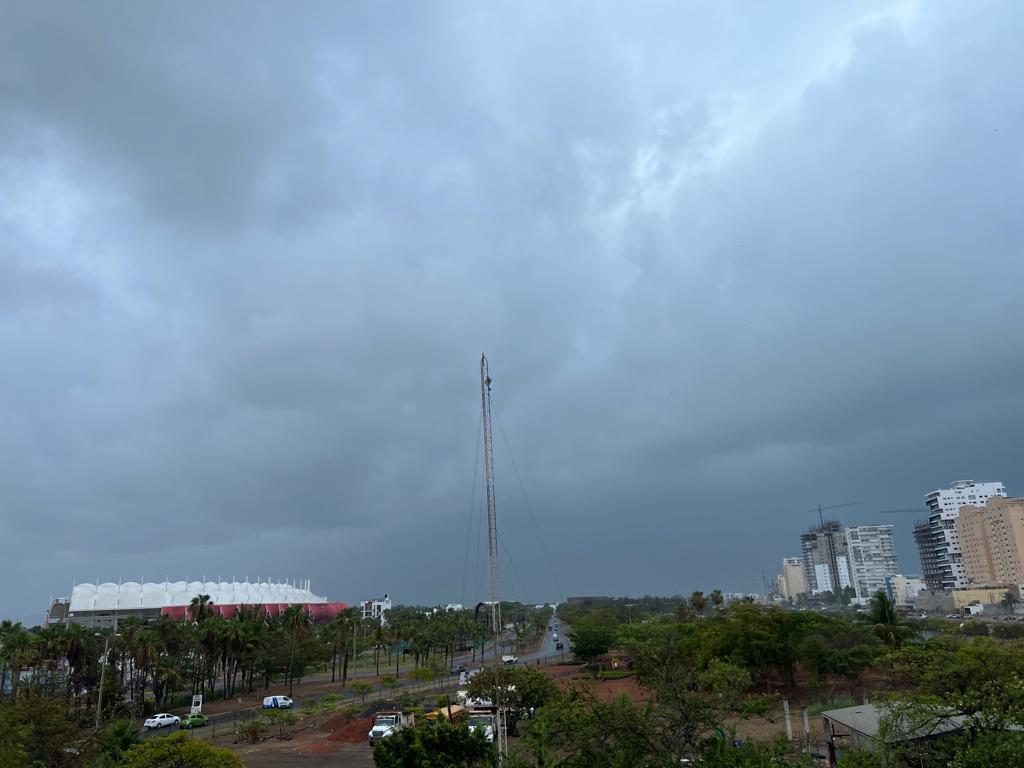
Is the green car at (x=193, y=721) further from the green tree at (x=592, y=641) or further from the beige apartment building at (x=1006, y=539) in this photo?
the beige apartment building at (x=1006, y=539)

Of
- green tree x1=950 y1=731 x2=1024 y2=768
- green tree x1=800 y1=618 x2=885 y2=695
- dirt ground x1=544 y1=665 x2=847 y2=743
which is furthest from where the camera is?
green tree x1=800 y1=618 x2=885 y2=695

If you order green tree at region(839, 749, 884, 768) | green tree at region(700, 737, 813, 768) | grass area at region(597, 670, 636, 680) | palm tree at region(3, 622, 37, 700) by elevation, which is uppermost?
palm tree at region(3, 622, 37, 700)

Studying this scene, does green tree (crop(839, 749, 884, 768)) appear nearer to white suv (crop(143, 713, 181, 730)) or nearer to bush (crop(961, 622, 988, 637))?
white suv (crop(143, 713, 181, 730))

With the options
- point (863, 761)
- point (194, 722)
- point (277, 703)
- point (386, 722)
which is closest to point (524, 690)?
point (386, 722)

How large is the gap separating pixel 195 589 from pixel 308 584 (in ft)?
183

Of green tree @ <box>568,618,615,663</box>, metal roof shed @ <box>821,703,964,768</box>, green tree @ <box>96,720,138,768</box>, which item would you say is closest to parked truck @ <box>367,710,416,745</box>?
green tree @ <box>96,720,138,768</box>

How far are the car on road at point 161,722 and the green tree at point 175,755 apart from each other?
3986cm

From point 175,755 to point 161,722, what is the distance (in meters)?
41.4

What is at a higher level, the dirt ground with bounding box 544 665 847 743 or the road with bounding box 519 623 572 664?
the dirt ground with bounding box 544 665 847 743

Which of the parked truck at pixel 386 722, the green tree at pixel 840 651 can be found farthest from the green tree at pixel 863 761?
the green tree at pixel 840 651

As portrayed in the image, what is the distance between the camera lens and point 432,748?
88.5 feet

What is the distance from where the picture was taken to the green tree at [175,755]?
1845cm

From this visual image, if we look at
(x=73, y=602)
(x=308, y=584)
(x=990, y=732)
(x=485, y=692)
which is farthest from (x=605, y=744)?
(x=308, y=584)

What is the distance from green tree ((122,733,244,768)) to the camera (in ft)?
60.5
